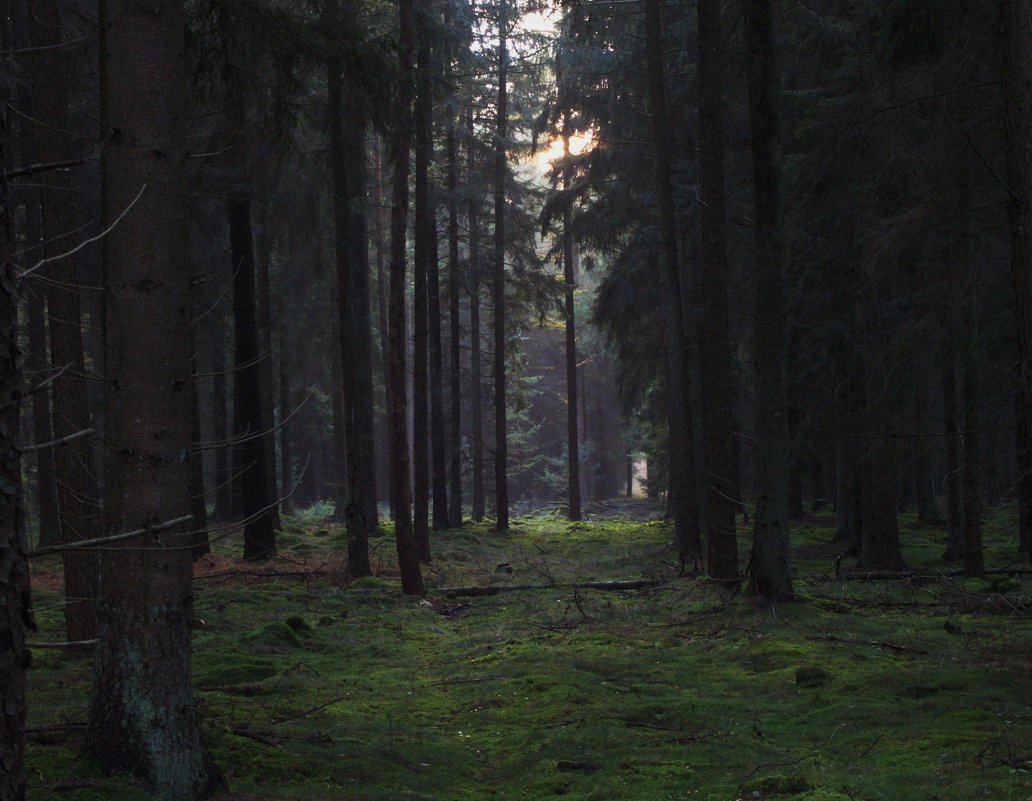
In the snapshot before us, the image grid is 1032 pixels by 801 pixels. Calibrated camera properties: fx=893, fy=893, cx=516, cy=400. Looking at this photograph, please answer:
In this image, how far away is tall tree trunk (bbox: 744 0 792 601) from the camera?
35.6 feet

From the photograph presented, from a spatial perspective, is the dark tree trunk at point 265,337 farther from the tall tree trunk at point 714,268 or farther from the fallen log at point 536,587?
the tall tree trunk at point 714,268

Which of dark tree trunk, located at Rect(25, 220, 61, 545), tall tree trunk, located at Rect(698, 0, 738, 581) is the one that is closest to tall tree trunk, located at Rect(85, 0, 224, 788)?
tall tree trunk, located at Rect(698, 0, 738, 581)

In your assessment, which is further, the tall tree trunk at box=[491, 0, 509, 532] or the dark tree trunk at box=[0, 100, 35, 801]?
the tall tree trunk at box=[491, 0, 509, 532]

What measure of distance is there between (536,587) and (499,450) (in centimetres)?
1146

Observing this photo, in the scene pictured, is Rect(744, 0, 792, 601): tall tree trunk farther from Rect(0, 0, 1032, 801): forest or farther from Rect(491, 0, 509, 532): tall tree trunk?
Rect(491, 0, 509, 532): tall tree trunk

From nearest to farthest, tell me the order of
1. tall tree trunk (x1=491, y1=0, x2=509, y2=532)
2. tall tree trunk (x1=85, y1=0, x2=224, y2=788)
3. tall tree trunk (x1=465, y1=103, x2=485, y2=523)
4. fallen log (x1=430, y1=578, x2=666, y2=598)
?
1. tall tree trunk (x1=85, y1=0, x2=224, y2=788)
2. fallen log (x1=430, y1=578, x2=666, y2=598)
3. tall tree trunk (x1=465, y1=103, x2=485, y2=523)
4. tall tree trunk (x1=491, y1=0, x2=509, y2=532)

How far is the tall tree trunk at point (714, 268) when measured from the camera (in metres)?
12.2

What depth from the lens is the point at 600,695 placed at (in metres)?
7.94

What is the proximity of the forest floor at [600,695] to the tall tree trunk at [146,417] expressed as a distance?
0.98ft

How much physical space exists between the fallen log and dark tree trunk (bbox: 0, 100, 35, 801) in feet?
41.2

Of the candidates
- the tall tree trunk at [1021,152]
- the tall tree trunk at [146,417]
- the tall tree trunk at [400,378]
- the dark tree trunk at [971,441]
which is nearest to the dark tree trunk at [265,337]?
the tall tree trunk at [400,378]

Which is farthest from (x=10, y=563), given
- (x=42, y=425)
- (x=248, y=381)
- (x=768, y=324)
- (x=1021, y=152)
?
(x=248, y=381)

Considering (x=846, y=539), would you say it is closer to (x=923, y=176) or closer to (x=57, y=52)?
(x=923, y=176)

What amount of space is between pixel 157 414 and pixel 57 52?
5.47 m
